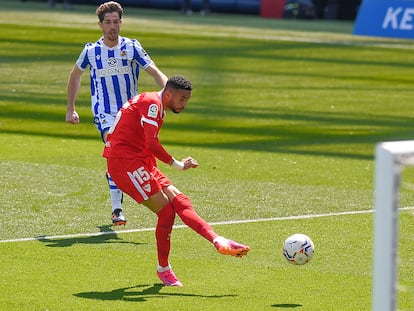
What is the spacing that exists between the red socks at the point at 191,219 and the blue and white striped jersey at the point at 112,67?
280 cm

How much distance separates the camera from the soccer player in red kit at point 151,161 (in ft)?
27.6

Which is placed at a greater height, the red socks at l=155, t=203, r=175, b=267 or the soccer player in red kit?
the soccer player in red kit

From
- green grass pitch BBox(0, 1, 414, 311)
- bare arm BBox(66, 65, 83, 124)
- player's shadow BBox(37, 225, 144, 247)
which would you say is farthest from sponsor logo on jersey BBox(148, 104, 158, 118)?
bare arm BBox(66, 65, 83, 124)

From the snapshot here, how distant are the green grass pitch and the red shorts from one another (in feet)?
2.41

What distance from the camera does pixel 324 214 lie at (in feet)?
37.6

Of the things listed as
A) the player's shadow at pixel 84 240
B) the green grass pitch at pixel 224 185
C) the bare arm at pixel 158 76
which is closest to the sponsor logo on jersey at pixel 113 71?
the bare arm at pixel 158 76

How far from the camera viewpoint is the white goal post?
544 centimetres

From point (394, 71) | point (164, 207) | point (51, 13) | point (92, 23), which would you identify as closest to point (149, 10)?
point (51, 13)

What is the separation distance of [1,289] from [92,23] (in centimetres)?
3270

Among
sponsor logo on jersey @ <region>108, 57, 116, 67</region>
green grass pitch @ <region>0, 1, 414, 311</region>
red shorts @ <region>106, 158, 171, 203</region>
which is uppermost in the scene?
sponsor logo on jersey @ <region>108, 57, 116, 67</region>

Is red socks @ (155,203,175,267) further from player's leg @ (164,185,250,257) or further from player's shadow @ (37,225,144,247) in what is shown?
player's shadow @ (37,225,144,247)

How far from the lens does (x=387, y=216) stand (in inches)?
216

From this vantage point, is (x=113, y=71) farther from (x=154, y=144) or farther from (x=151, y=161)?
(x=154, y=144)

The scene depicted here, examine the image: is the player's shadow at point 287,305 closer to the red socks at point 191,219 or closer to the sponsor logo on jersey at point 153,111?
the red socks at point 191,219
